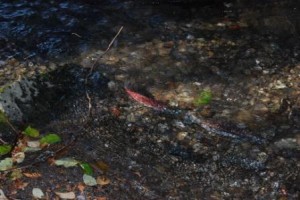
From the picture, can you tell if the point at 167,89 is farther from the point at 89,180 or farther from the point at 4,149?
the point at 4,149

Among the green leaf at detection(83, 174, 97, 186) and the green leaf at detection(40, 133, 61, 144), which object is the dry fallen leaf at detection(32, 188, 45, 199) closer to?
the green leaf at detection(83, 174, 97, 186)

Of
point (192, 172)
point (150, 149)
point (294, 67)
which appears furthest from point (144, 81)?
point (294, 67)

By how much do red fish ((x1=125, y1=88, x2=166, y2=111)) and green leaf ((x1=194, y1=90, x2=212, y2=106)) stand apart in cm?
36

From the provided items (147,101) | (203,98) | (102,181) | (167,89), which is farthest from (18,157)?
(203,98)

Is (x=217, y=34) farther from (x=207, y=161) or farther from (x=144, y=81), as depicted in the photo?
(x=207, y=161)

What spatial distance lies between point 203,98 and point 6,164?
2.06 m

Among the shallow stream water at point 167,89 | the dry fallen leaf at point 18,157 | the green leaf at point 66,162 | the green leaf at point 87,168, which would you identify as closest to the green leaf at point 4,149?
the dry fallen leaf at point 18,157

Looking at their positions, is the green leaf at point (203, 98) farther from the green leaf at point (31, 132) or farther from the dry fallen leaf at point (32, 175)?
the dry fallen leaf at point (32, 175)

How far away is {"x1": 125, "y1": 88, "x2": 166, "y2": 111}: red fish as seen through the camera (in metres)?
4.46

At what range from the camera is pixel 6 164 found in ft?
12.1

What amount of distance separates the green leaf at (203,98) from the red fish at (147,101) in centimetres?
36

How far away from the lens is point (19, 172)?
12.1ft

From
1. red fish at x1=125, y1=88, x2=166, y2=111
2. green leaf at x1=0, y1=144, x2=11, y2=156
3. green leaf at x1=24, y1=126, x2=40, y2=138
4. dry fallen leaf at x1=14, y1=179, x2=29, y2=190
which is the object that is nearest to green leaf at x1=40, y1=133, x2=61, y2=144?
green leaf at x1=24, y1=126, x2=40, y2=138

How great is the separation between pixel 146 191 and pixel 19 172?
1.09 meters
